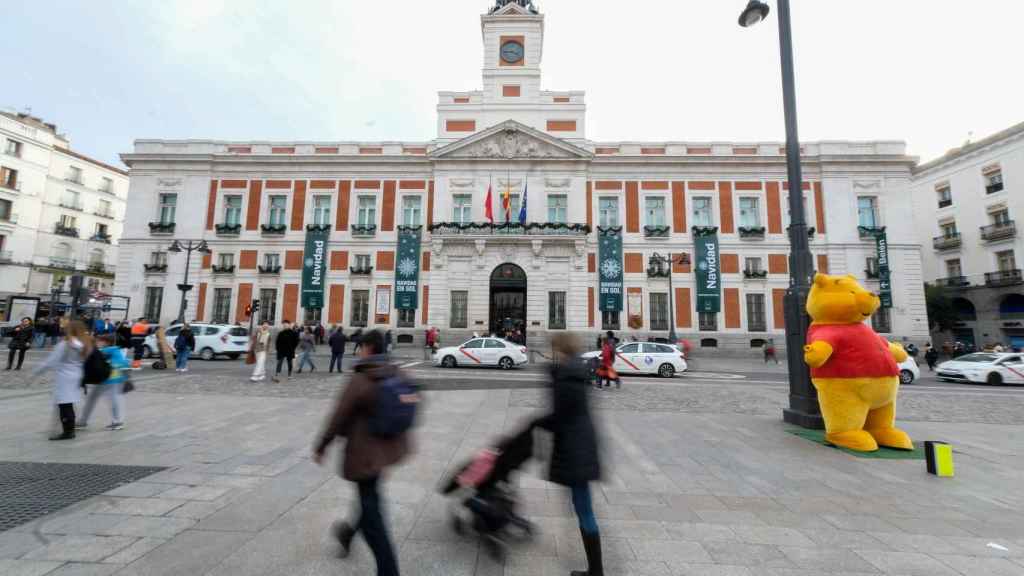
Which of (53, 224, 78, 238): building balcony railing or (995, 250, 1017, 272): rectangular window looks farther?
(53, 224, 78, 238): building balcony railing

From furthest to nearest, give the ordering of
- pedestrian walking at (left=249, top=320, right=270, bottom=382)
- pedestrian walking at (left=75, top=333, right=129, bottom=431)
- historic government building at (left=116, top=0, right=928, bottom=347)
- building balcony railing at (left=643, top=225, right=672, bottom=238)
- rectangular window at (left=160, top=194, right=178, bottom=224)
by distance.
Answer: rectangular window at (left=160, top=194, right=178, bottom=224) < building balcony railing at (left=643, top=225, right=672, bottom=238) < historic government building at (left=116, top=0, right=928, bottom=347) < pedestrian walking at (left=249, top=320, right=270, bottom=382) < pedestrian walking at (left=75, top=333, right=129, bottom=431)

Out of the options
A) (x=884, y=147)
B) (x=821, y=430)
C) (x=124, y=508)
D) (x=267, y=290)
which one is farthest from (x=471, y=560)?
(x=884, y=147)

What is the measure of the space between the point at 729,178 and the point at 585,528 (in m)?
30.9

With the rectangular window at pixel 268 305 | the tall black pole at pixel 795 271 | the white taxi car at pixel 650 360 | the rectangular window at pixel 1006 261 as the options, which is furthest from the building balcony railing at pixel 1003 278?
the rectangular window at pixel 268 305

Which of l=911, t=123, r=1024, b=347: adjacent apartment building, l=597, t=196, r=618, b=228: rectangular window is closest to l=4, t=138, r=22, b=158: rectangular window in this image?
l=597, t=196, r=618, b=228: rectangular window

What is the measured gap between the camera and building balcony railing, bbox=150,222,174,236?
1134 inches

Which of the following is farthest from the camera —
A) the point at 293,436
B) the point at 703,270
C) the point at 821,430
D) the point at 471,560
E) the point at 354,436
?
the point at 703,270

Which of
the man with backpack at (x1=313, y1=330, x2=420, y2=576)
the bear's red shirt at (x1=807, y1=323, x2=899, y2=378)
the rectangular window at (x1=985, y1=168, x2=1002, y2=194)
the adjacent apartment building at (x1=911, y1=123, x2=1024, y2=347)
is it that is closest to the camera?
the man with backpack at (x1=313, y1=330, x2=420, y2=576)

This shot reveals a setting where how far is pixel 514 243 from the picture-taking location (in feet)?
91.8

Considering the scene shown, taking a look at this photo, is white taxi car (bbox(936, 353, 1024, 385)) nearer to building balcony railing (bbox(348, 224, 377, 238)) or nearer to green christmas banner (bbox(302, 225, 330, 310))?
building balcony railing (bbox(348, 224, 377, 238))

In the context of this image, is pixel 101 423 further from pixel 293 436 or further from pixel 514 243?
pixel 514 243

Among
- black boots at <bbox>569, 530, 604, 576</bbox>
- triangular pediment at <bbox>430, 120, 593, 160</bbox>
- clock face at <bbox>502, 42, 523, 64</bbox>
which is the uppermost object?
clock face at <bbox>502, 42, 523, 64</bbox>

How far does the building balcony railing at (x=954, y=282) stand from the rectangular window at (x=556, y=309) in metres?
29.9

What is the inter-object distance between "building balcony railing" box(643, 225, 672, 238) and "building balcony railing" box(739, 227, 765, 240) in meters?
4.63
